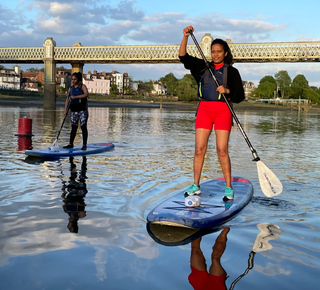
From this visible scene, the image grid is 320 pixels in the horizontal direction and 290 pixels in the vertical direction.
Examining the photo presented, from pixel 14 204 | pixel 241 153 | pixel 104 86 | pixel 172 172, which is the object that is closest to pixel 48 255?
A: pixel 14 204

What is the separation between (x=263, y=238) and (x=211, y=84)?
2.13m

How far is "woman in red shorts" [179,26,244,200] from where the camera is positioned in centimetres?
570

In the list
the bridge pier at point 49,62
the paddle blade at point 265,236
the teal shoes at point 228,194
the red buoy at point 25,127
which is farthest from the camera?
the bridge pier at point 49,62

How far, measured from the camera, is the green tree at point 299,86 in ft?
480

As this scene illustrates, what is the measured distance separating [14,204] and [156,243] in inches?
87.2

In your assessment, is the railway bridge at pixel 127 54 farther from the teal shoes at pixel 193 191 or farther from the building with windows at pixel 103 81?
the building with windows at pixel 103 81

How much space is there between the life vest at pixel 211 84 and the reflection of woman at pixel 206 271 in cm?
208

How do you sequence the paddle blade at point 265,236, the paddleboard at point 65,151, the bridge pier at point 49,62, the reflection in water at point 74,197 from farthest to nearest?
the bridge pier at point 49,62, the paddleboard at point 65,151, the reflection in water at point 74,197, the paddle blade at point 265,236

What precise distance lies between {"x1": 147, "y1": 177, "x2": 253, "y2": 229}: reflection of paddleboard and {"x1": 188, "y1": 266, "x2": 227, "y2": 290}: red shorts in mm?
1064

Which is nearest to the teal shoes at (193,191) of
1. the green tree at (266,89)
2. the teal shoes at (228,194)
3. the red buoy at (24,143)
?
the teal shoes at (228,194)

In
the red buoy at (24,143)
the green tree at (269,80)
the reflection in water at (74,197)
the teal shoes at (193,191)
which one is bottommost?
the red buoy at (24,143)

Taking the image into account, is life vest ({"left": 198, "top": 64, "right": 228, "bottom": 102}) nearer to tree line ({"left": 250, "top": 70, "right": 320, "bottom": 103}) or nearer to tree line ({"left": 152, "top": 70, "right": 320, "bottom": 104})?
tree line ({"left": 152, "top": 70, "right": 320, "bottom": 104})

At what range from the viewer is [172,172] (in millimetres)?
8547

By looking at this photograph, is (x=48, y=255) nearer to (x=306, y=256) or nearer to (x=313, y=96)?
(x=306, y=256)
